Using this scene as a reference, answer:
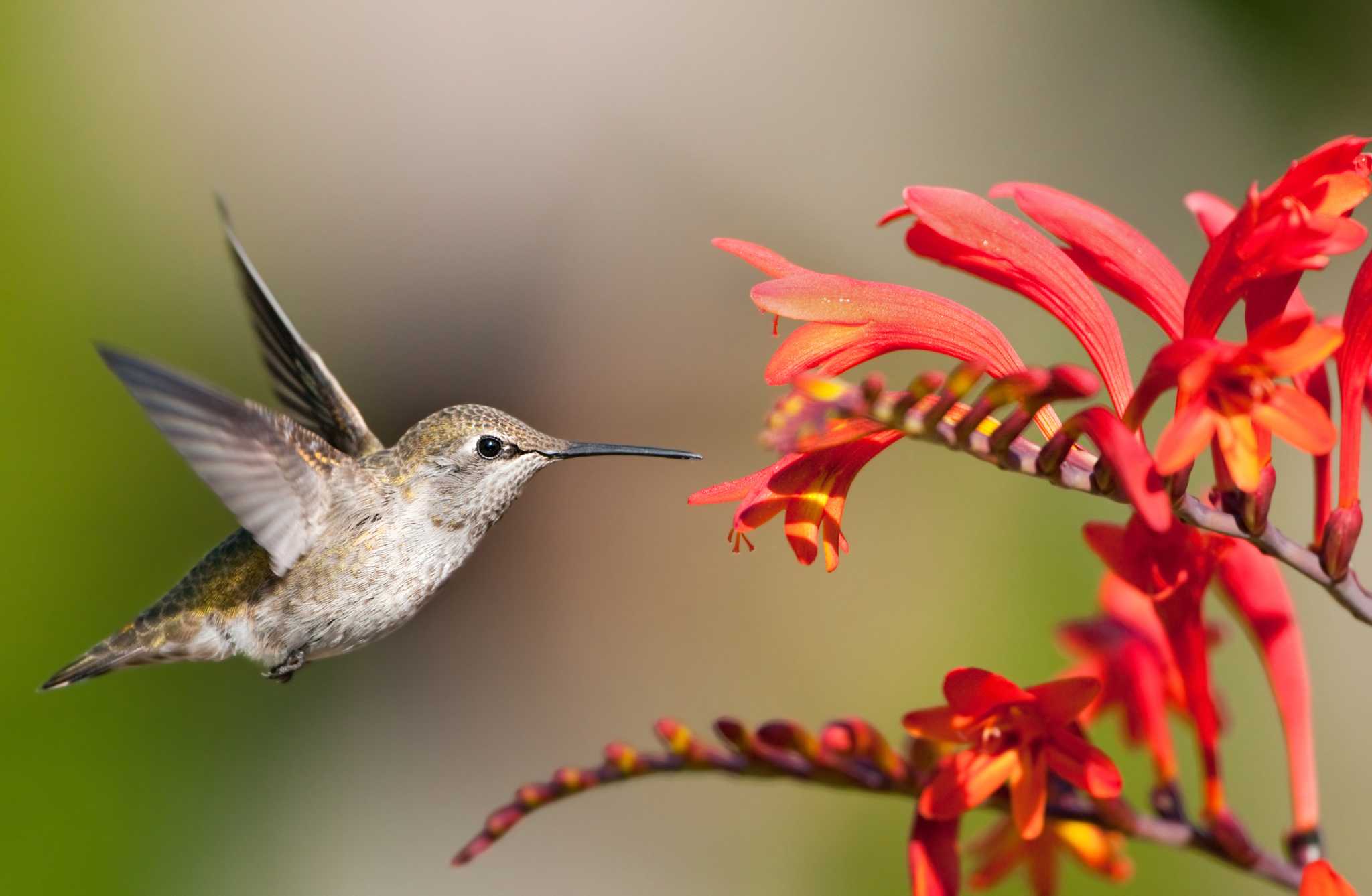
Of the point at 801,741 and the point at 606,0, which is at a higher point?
the point at 606,0

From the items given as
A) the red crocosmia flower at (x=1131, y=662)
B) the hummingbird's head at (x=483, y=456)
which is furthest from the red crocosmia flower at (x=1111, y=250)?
the hummingbird's head at (x=483, y=456)

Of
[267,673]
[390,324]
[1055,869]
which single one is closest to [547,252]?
[390,324]

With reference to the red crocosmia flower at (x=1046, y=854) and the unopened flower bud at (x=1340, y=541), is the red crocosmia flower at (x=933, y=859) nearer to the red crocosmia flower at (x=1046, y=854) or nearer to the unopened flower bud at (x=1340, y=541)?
the red crocosmia flower at (x=1046, y=854)

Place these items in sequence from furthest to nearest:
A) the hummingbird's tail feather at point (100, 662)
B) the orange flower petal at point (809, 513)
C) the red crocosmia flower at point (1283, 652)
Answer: the hummingbird's tail feather at point (100, 662), the red crocosmia flower at point (1283, 652), the orange flower petal at point (809, 513)

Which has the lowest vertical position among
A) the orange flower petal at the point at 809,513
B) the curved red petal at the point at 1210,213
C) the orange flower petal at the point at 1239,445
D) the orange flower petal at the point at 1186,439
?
the orange flower petal at the point at 1239,445

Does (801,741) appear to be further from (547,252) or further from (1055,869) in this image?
(547,252)

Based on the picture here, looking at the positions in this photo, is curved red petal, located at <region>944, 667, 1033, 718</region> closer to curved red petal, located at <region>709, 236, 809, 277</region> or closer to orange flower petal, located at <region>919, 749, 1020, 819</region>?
orange flower petal, located at <region>919, 749, 1020, 819</region>
